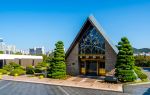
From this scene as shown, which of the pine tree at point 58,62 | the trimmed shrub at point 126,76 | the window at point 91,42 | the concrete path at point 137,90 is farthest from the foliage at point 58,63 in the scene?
the concrete path at point 137,90

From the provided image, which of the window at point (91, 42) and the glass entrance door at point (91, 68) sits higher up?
the window at point (91, 42)

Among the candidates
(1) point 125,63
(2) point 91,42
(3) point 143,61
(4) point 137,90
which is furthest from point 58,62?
(3) point 143,61

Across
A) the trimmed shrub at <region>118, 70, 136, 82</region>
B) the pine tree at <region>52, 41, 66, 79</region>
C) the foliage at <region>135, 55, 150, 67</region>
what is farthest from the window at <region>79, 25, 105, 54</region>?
the foliage at <region>135, 55, 150, 67</region>

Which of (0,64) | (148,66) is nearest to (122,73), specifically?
(0,64)

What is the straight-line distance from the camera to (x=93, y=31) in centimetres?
3719

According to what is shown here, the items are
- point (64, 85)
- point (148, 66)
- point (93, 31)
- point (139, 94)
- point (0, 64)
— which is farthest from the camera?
point (148, 66)

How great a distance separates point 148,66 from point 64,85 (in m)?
47.6

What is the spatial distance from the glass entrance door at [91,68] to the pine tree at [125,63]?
26.7 feet

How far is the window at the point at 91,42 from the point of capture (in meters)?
36.1

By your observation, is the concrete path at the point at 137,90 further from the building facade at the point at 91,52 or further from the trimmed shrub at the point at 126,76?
the building facade at the point at 91,52

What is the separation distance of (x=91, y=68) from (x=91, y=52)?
320 cm

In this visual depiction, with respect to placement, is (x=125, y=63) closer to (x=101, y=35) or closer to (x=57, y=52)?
(x=101, y=35)

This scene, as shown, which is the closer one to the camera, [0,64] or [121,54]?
[121,54]

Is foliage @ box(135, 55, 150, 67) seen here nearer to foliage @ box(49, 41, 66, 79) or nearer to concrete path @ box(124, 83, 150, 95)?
foliage @ box(49, 41, 66, 79)
